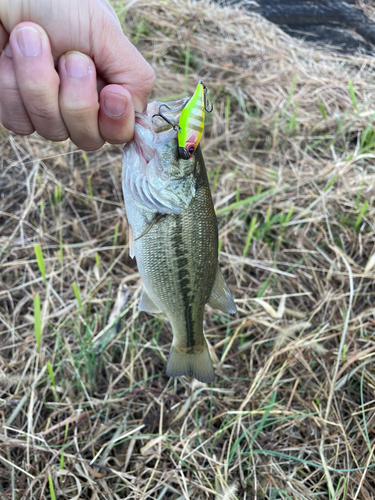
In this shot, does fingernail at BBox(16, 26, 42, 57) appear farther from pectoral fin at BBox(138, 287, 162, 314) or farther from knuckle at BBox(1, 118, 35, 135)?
pectoral fin at BBox(138, 287, 162, 314)

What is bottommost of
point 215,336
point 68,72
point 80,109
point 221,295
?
point 215,336

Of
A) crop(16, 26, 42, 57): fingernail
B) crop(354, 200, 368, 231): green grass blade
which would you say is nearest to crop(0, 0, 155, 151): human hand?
crop(16, 26, 42, 57): fingernail

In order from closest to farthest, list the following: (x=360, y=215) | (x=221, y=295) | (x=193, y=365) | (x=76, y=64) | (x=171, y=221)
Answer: (x=76, y=64) < (x=171, y=221) < (x=221, y=295) < (x=193, y=365) < (x=360, y=215)

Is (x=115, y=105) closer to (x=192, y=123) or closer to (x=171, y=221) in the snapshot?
(x=192, y=123)

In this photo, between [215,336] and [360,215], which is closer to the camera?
[215,336]

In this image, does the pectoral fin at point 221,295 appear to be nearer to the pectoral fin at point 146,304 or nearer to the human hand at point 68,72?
the pectoral fin at point 146,304

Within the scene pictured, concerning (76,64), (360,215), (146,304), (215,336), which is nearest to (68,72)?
(76,64)

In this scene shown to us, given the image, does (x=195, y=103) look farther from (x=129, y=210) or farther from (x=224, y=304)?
(x=224, y=304)
